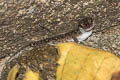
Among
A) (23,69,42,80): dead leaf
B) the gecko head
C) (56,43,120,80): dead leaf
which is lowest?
(23,69,42,80): dead leaf

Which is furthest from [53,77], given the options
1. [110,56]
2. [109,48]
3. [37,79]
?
[109,48]

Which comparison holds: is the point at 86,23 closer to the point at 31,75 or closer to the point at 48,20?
the point at 48,20

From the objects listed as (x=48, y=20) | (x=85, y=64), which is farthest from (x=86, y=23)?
(x=85, y=64)

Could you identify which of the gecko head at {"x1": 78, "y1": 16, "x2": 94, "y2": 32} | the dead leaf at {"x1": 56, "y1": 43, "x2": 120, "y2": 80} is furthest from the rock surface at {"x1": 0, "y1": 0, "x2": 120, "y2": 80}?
the dead leaf at {"x1": 56, "y1": 43, "x2": 120, "y2": 80}

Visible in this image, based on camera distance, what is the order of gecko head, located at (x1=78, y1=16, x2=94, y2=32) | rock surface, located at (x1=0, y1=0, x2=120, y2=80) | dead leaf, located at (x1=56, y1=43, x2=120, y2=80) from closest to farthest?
dead leaf, located at (x1=56, y1=43, x2=120, y2=80)
rock surface, located at (x1=0, y1=0, x2=120, y2=80)
gecko head, located at (x1=78, y1=16, x2=94, y2=32)

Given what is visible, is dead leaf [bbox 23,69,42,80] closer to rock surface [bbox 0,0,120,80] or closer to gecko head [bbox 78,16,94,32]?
rock surface [bbox 0,0,120,80]

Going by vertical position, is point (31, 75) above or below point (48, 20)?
below

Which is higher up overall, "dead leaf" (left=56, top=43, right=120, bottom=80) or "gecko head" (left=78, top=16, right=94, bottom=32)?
"gecko head" (left=78, top=16, right=94, bottom=32)

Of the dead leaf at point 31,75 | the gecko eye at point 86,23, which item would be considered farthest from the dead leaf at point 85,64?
the gecko eye at point 86,23

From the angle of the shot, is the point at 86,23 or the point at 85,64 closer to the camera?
Answer: the point at 85,64

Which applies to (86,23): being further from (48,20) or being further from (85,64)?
(85,64)
